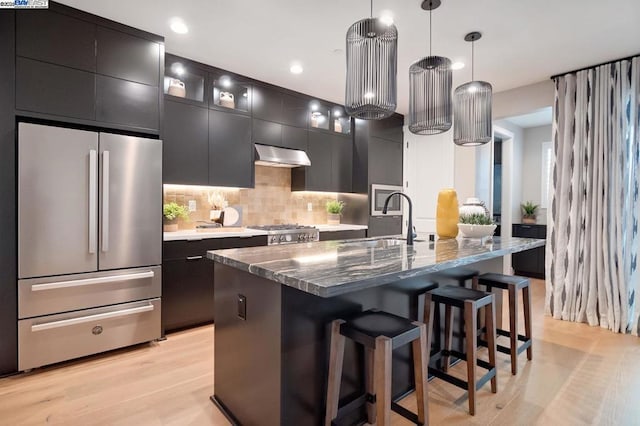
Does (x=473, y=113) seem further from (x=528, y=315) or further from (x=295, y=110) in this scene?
(x=295, y=110)

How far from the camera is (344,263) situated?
1623 mm

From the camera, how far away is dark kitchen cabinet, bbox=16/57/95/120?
7.73 feet

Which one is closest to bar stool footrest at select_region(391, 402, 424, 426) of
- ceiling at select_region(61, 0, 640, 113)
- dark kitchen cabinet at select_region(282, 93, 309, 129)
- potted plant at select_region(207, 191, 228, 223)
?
ceiling at select_region(61, 0, 640, 113)

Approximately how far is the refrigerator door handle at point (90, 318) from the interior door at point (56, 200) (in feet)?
1.18

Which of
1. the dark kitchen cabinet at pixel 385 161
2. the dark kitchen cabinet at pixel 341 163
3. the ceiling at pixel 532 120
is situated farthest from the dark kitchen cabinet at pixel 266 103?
the ceiling at pixel 532 120

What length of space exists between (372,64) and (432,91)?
0.63m

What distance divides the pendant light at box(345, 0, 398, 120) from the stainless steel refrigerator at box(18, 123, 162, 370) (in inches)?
71.5

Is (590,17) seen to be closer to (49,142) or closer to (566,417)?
(566,417)

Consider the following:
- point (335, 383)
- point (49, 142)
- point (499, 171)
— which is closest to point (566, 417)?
point (335, 383)

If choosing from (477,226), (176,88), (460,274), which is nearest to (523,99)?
(477,226)

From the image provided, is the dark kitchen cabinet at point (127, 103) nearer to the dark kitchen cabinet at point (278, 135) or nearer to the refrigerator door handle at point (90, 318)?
the dark kitchen cabinet at point (278, 135)

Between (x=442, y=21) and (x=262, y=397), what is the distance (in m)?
→ 2.91

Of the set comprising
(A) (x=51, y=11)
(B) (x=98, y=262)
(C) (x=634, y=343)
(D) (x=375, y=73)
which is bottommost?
(C) (x=634, y=343)

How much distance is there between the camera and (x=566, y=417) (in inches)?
75.7
